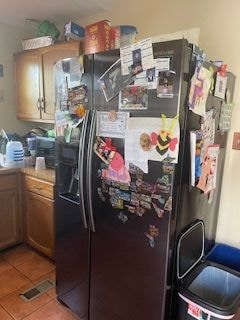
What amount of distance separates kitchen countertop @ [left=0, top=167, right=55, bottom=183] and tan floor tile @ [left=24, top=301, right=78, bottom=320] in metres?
0.96

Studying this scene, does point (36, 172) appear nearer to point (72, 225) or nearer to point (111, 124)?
point (72, 225)

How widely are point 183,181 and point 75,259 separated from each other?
0.94 m

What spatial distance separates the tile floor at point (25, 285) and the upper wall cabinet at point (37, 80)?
1.39 m

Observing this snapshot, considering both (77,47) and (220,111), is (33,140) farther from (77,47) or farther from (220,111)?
(220,111)

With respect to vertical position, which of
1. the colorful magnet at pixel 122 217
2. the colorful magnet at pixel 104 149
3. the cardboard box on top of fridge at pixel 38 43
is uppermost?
the cardboard box on top of fridge at pixel 38 43

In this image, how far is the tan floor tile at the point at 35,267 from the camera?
7.23 ft

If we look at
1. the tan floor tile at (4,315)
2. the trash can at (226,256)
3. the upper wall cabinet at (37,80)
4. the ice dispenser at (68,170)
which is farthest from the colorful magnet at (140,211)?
the upper wall cabinet at (37,80)

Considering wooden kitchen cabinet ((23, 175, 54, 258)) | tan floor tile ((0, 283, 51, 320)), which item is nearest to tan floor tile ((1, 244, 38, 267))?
wooden kitchen cabinet ((23, 175, 54, 258))

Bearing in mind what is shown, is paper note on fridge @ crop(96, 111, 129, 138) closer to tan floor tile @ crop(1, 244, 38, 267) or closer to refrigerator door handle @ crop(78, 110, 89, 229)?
refrigerator door handle @ crop(78, 110, 89, 229)

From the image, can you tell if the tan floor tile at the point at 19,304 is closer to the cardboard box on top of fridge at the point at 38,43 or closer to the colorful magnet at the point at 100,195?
the colorful magnet at the point at 100,195

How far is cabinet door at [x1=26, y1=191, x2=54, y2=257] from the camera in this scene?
2236mm

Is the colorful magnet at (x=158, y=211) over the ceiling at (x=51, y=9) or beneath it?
beneath

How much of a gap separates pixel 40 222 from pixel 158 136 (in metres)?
1.67

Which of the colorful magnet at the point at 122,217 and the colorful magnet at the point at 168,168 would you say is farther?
the colorful magnet at the point at 122,217
